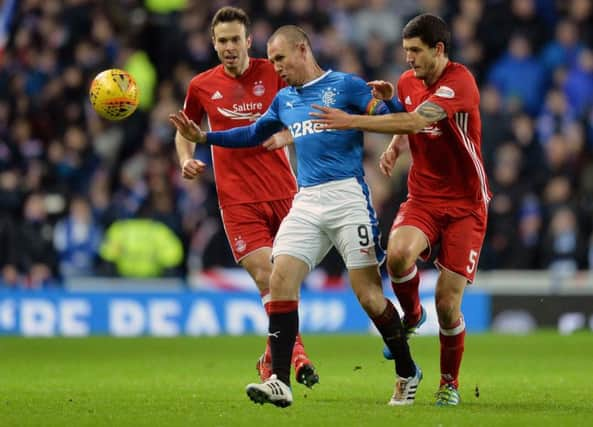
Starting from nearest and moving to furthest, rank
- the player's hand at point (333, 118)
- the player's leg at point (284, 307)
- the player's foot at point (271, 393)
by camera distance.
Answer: the player's foot at point (271, 393) < the player's hand at point (333, 118) < the player's leg at point (284, 307)

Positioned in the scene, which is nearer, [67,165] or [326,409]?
[326,409]

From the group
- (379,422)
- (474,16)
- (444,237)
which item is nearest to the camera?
(379,422)

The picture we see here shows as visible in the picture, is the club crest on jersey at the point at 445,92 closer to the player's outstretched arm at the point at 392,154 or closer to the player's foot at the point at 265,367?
the player's outstretched arm at the point at 392,154

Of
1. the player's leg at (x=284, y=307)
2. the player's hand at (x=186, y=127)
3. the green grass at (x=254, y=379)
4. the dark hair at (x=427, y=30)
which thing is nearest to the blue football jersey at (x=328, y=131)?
the dark hair at (x=427, y=30)

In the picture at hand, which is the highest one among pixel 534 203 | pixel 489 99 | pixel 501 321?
pixel 489 99

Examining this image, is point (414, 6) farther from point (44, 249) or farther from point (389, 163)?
point (389, 163)

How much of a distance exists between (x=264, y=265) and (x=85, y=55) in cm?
1074

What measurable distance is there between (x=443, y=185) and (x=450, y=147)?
28 centimetres

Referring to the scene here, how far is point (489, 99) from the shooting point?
19.5 meters

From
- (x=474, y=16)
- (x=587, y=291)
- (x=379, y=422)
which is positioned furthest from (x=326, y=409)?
(x=474, y=16)

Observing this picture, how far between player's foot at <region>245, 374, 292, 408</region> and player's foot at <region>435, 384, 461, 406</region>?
1.27 meters

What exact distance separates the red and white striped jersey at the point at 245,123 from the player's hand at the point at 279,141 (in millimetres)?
1196

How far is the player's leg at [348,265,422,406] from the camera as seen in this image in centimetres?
930

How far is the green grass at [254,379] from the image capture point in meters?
8.63
